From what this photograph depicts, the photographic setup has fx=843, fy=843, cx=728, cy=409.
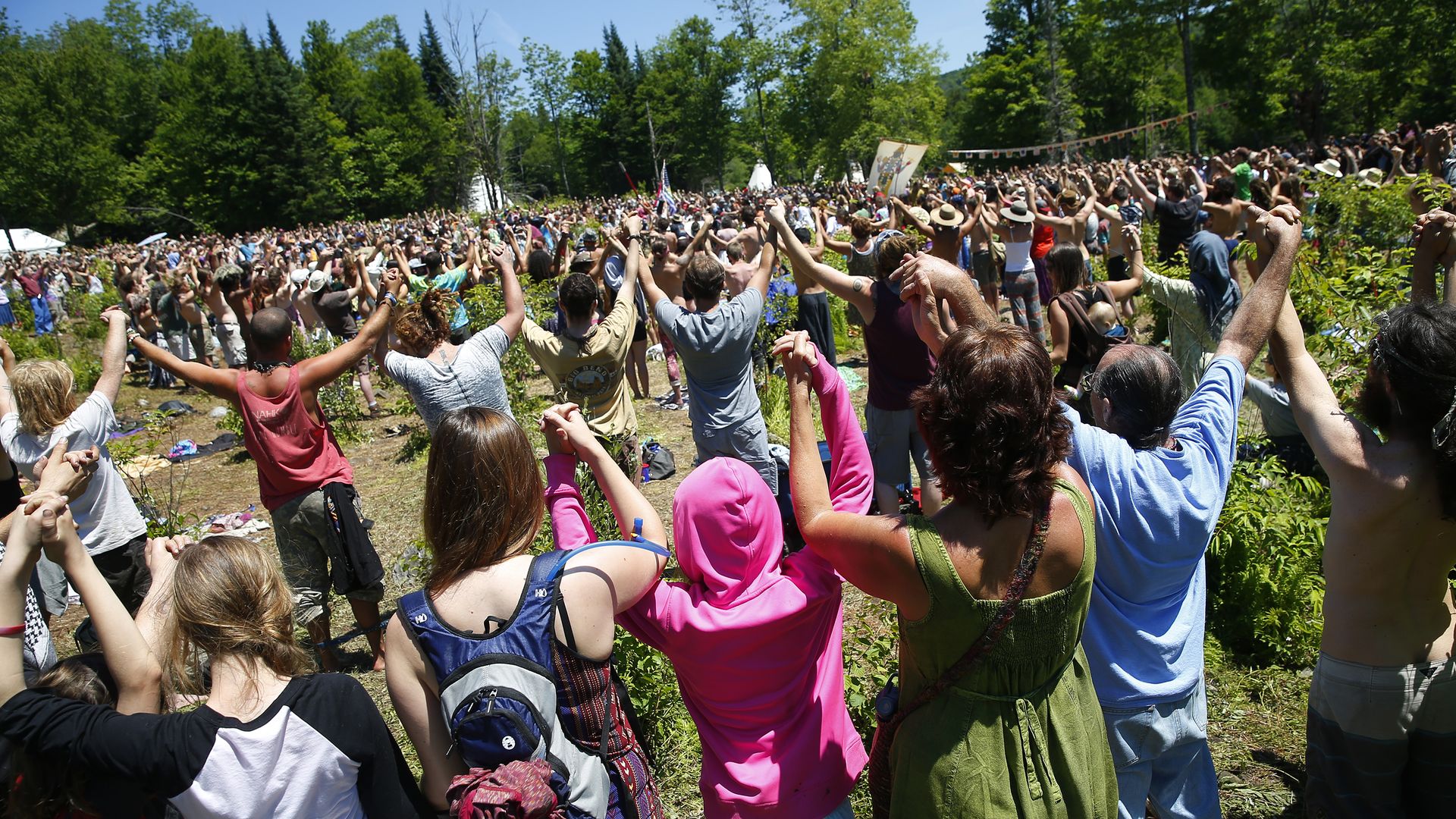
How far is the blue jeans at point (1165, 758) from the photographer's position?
7.28ft

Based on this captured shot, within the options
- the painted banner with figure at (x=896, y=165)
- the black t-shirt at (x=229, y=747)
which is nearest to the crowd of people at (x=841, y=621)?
the black t-shirt at (x=229, y=747)

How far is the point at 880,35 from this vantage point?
5275 centimetres

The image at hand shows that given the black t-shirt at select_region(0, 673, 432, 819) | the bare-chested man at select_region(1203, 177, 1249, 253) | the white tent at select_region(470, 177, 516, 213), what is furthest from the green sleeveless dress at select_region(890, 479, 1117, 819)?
the white tent at select_region(470, 177, 516, 213)

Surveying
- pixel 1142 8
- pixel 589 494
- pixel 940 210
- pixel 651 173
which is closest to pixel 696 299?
pixel 589 494

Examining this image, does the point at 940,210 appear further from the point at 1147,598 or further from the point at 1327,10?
the point at 1327,10

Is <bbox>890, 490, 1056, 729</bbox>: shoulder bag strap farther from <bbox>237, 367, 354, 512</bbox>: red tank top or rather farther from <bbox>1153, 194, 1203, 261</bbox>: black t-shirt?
<bbox>1153, 194, 1203, 261</bbox>: black t-shirt

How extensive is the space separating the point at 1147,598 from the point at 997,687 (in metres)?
0.67

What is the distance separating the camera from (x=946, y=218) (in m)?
7.80

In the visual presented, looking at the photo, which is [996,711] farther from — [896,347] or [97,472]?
[97,472]

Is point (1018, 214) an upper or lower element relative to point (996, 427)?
upper

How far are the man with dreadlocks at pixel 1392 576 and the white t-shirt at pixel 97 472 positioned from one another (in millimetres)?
4748

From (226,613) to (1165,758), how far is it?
7.94ft

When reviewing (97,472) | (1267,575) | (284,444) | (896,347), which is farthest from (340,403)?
(1267,575)

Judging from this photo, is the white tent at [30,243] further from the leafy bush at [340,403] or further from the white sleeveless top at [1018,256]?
the white sleeveless top at [1018,256]
